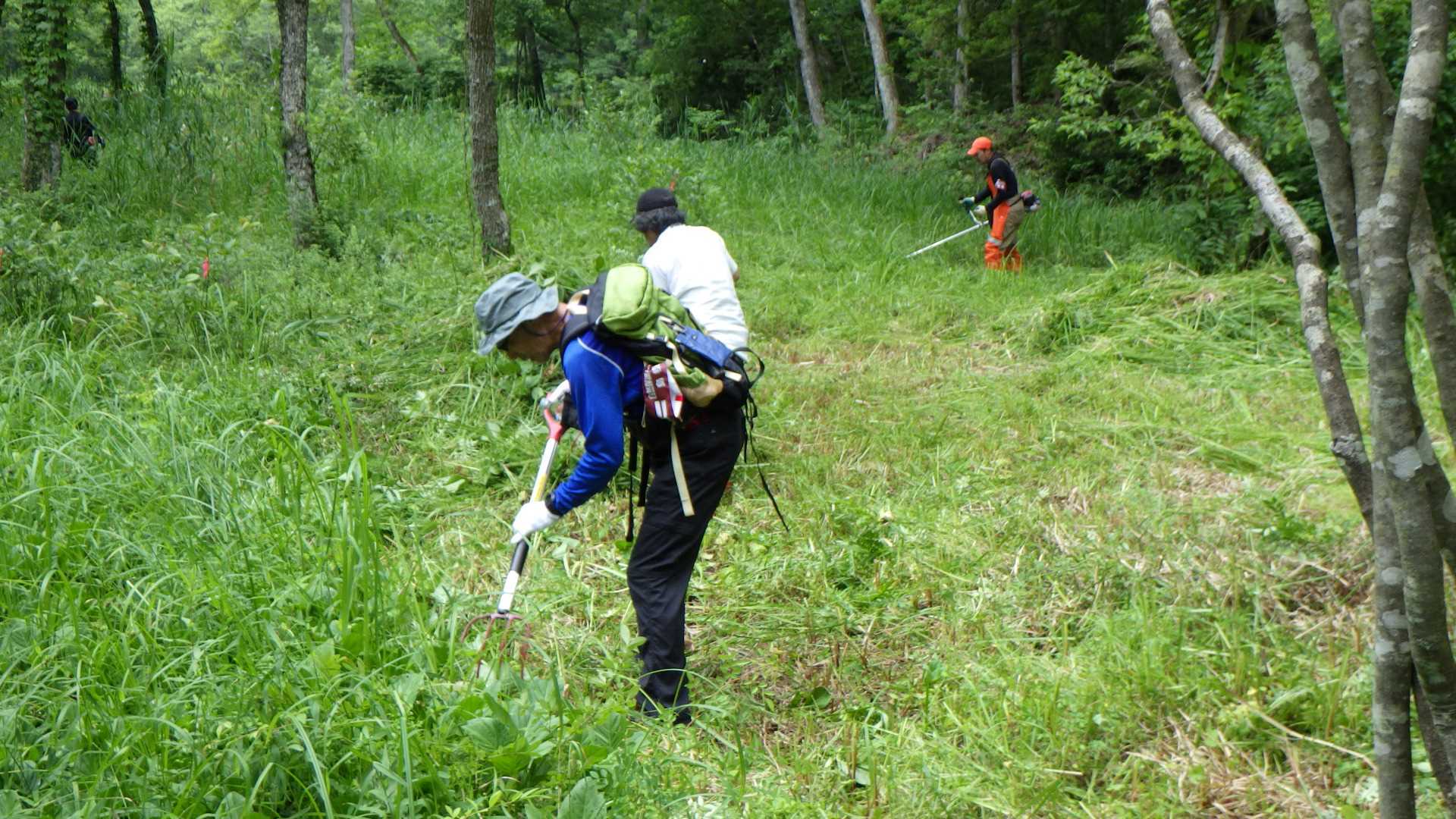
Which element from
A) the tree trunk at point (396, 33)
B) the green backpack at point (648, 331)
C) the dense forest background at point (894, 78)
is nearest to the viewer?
the green backpack at point (648, 331)

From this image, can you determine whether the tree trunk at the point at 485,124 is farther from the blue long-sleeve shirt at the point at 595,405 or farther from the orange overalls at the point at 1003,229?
the orange overalls at the point at 1003,229

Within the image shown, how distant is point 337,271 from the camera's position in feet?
27.2

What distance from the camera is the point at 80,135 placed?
12.0m

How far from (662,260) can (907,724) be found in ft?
8.26

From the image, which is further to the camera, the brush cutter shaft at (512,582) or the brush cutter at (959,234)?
the brush cutter at (959,234)

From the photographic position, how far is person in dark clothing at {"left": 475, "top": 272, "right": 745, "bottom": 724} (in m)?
3.53

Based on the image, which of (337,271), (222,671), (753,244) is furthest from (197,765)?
(753,244)

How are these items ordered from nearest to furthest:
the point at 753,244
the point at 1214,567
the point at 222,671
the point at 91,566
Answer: the point at 222,671 → the point at 91,566 → the point at 1214,567 → the point at 753,244

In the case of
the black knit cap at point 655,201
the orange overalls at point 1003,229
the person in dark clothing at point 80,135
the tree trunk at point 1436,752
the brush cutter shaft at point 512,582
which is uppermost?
the person in dark clothing at point 80,135

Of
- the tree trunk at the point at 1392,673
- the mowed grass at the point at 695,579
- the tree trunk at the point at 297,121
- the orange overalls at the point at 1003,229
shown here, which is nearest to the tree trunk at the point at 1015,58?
the orange overalls at the point at 1003,229

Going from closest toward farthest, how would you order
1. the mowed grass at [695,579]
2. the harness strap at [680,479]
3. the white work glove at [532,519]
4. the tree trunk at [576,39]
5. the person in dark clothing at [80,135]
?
the mowed grass at [695,579], the white work glove at [532,519], the harness strap at [680,479], the person in dark clothing at [80,135], the tree trunk at [576,39]

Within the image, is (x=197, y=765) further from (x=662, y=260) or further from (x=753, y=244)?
(x=753, y=244)

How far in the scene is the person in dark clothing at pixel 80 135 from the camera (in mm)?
11766

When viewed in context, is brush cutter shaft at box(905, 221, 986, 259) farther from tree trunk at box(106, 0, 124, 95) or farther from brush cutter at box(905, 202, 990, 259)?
tree trunk at box(106, 0, 124, 95)
